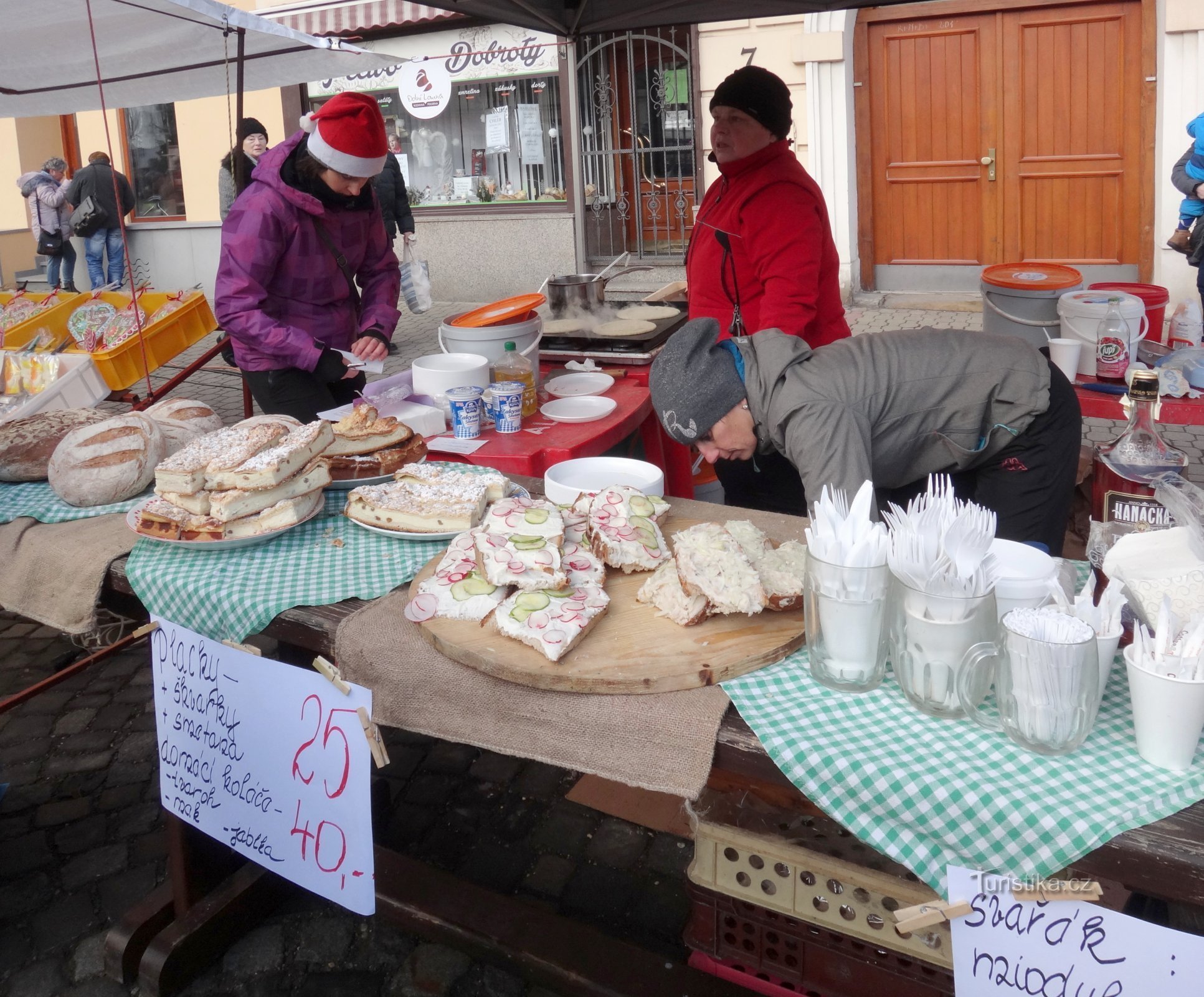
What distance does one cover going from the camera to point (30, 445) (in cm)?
275

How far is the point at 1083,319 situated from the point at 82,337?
493 cm

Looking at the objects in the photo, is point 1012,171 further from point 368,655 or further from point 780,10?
point 368,655

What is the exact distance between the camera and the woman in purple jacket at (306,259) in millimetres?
3504

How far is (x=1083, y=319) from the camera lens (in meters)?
4.02

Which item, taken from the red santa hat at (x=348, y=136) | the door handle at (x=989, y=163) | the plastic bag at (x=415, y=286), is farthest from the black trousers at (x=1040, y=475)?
the door handle at (x=989, y=163)

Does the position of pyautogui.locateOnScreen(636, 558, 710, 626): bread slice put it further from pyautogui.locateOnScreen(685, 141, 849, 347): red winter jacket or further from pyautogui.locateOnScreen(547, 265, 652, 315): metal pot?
pyautogui.locateOnScreen(547, 265, 652, 315): metal pot

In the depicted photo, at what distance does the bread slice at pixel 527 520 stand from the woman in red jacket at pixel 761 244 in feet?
4.78

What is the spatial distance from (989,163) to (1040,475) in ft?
26.9

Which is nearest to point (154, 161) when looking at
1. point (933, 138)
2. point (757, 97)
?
point (933, 138)

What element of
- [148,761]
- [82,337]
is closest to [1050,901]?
[148,761]

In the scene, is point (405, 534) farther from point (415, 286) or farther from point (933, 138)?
point (933, 138)

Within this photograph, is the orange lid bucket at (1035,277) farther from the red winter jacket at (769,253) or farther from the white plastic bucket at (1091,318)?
the red winter jacket at (769,253)

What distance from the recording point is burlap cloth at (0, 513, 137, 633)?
2229 millimetres

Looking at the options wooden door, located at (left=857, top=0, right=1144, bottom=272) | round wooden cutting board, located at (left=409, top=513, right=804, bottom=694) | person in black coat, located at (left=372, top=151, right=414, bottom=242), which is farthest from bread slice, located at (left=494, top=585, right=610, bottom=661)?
wooden door, located at (left=857, top=0, right=1144, bottom=272)
